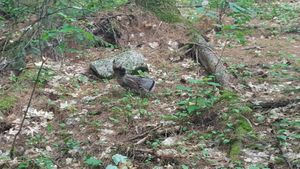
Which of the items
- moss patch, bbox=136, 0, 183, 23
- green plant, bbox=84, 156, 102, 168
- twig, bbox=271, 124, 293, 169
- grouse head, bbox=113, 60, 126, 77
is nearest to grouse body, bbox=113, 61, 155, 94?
grouse head, bbox=113, 60, 126, 77

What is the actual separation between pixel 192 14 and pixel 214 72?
5.37 metres

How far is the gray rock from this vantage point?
693 cm

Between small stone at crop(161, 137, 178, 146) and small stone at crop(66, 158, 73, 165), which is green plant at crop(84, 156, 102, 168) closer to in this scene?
small stone at crop(66, 158, 73, 165)

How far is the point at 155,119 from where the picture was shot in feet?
17.8

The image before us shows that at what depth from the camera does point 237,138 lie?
4.63m

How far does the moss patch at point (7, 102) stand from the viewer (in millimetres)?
5523

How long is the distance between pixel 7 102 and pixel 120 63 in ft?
6.95

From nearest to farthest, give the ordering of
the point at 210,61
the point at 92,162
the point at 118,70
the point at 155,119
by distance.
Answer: the point at 92,162 → the point at 155,119 → the point at 118,70 → the point at 210,61

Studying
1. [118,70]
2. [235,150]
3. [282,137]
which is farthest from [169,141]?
[118,70]

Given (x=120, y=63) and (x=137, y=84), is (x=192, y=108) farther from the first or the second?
(x=120, y=63)

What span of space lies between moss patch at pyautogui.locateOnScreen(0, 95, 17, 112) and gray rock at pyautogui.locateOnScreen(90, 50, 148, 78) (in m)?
1.65

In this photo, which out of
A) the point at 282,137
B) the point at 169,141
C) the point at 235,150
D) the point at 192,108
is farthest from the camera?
the point at 192,108

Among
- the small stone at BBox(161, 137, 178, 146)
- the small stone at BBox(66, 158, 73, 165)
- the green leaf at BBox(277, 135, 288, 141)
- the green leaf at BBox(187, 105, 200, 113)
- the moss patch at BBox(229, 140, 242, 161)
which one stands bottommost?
the small stone at BBox(66, 158, 73, 165)

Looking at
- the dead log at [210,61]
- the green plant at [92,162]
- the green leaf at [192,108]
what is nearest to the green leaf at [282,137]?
the green leaf at [192,108]
